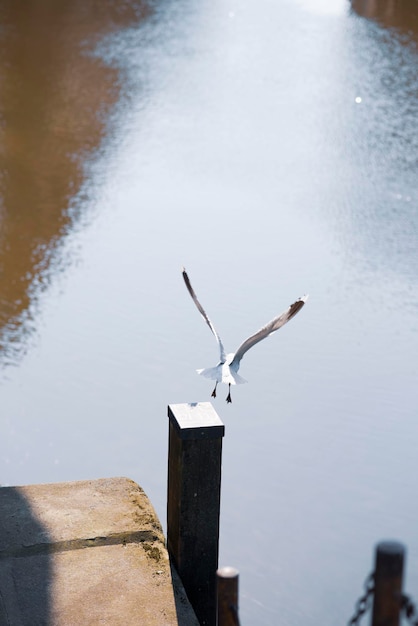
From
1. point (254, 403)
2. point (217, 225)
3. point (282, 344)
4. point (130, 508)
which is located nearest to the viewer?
point (130, 508)

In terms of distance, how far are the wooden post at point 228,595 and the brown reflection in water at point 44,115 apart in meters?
5.57

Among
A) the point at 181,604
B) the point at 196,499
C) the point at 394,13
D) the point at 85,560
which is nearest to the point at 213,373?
the point at 196,499

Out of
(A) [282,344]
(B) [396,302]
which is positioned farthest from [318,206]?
(A) [282,344]

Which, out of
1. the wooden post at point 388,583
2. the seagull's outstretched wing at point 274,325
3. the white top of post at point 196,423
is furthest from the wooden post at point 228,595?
the seagull's outstretched wing at point 274,325

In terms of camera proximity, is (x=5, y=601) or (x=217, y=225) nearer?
(x=5, y=601)

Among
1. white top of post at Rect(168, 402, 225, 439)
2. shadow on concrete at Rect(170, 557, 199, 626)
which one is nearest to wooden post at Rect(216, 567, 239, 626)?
shadow on concrete at Rect(170, 557, 199, 626)

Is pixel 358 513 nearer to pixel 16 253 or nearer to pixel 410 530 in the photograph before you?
pixel 410 530

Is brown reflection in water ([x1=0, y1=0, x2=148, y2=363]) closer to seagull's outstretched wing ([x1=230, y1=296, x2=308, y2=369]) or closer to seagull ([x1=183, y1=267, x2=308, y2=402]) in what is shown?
seagull ([x1=183, y1=267, x2=308, y2=402])

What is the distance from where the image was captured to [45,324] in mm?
6766

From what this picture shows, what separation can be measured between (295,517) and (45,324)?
266 centimetres

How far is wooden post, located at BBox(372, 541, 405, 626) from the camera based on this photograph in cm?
135

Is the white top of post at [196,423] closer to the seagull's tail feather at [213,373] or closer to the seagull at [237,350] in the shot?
the seagull at [237,350]

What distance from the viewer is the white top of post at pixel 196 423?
9.00 feet

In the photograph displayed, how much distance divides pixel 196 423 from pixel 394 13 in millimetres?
8775
